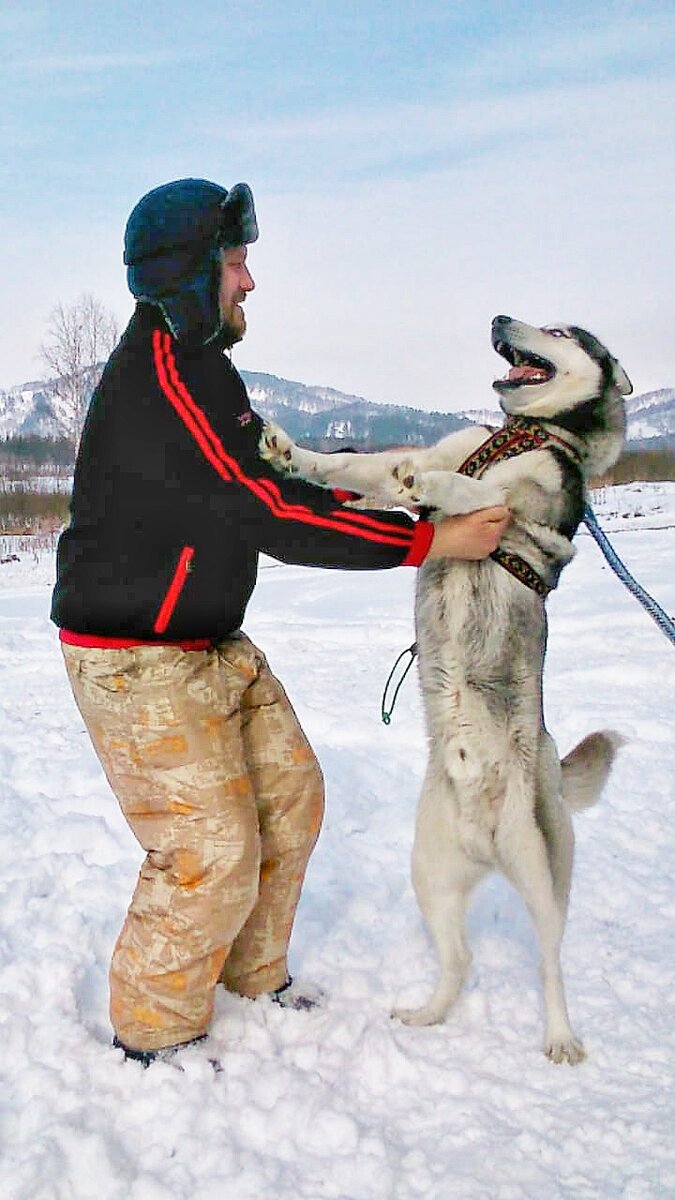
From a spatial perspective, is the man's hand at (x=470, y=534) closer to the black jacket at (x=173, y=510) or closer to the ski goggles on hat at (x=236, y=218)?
the black jacket at (x=173, y=510)

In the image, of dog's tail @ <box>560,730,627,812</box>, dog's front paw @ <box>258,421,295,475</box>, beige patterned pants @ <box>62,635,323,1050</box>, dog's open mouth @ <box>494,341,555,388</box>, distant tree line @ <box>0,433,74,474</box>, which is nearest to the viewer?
beige patterned pants @ <box>62,635,323,1050</box>

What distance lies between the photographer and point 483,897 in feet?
13.1

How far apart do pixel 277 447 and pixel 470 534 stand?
0.59 meters

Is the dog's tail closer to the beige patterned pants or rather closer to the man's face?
the beige patterned pants

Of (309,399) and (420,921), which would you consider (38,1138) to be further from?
(309,399)

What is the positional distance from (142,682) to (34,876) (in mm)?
1644

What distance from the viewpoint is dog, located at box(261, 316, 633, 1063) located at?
9.79ft

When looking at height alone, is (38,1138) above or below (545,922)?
below

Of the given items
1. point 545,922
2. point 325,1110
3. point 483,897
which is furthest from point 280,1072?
point 483,897

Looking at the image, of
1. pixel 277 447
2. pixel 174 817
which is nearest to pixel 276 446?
pixel 277 447

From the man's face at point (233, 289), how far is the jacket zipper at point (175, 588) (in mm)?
652

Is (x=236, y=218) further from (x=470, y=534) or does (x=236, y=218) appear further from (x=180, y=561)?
(x=470, y=534)

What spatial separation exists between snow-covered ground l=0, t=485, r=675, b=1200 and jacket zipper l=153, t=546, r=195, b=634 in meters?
1.19

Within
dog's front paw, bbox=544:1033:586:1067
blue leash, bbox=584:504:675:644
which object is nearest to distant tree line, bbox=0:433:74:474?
blue leash, bbox=584:504:675:644
